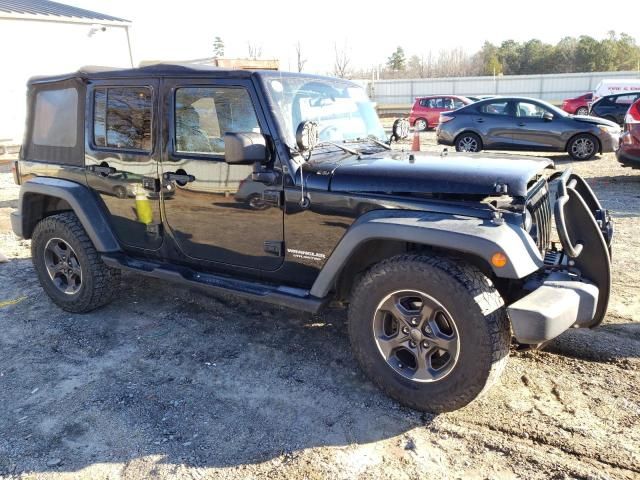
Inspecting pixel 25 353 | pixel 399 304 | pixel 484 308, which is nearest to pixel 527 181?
pixel 484 308

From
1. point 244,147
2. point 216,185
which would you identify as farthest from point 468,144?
point 244,147

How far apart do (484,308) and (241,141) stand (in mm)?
1652

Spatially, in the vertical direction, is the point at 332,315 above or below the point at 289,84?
below

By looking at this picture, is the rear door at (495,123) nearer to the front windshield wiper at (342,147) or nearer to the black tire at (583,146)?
the black tire at (583,146)

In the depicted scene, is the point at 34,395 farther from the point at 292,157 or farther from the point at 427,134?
the point at 427,134

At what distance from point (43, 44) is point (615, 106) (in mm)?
19803

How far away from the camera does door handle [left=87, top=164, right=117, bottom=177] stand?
4.03 m

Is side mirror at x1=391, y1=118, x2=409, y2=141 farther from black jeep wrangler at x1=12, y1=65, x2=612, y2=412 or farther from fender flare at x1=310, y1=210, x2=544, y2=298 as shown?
fender flare at x1=310, y1=210, x2=544, y2=298

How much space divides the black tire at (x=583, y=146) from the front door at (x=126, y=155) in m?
11.0

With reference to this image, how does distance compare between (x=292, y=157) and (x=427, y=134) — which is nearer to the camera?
(x=292, y=157)

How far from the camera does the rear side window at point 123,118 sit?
381 cm

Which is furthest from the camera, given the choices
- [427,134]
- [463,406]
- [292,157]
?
[427,134]

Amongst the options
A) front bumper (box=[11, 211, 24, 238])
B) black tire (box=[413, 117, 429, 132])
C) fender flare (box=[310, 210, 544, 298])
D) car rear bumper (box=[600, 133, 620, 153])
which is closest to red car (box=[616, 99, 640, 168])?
car rear bumper (box=[600, 133, 620, 153])

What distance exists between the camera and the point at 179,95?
11.9 ft
